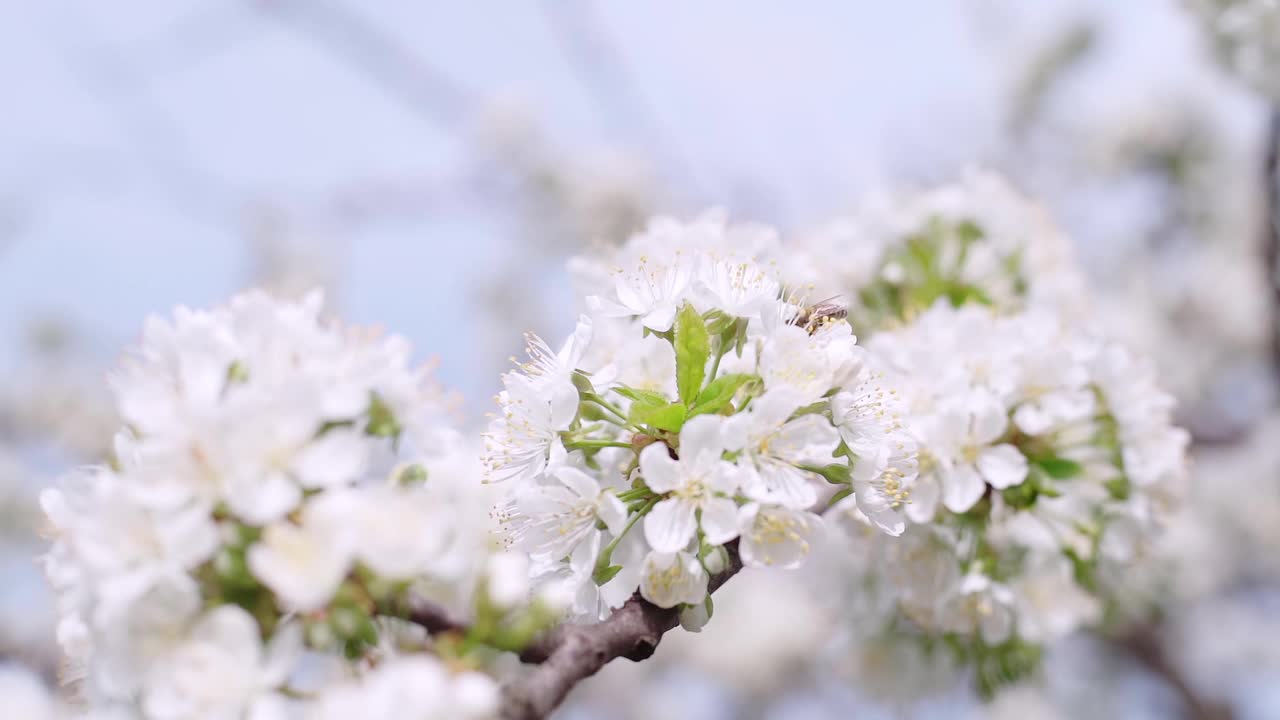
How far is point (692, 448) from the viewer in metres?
1.43

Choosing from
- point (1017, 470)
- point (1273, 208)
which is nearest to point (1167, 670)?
point (1273, 208)

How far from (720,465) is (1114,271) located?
7988 millimetres

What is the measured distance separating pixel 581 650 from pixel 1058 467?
1.35 metres

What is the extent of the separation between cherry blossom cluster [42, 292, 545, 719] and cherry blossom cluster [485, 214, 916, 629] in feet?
0.90

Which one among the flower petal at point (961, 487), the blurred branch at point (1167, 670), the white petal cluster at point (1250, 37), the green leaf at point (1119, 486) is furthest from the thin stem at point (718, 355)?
the blurred branch at point (1167, 670)

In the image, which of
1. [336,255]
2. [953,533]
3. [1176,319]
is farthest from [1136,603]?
[336,255]

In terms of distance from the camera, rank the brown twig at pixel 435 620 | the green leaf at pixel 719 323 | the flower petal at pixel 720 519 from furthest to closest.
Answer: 1. the green leaf at pixel 719 323
2. the flower petal at pixel 720 519
3. the brown twig at pixel 435 620

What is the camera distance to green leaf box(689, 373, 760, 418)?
1535 millimetres

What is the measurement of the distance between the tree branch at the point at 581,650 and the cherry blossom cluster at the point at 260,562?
0.21ft

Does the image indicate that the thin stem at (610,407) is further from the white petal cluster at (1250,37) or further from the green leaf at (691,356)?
the white petal cluster at (1250,37)

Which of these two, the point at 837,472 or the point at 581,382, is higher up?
the point at 581,382

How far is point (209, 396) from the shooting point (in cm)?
121

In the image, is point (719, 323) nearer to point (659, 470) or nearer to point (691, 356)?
point (691, 356)

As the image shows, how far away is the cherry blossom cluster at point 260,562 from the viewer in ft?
3.56
